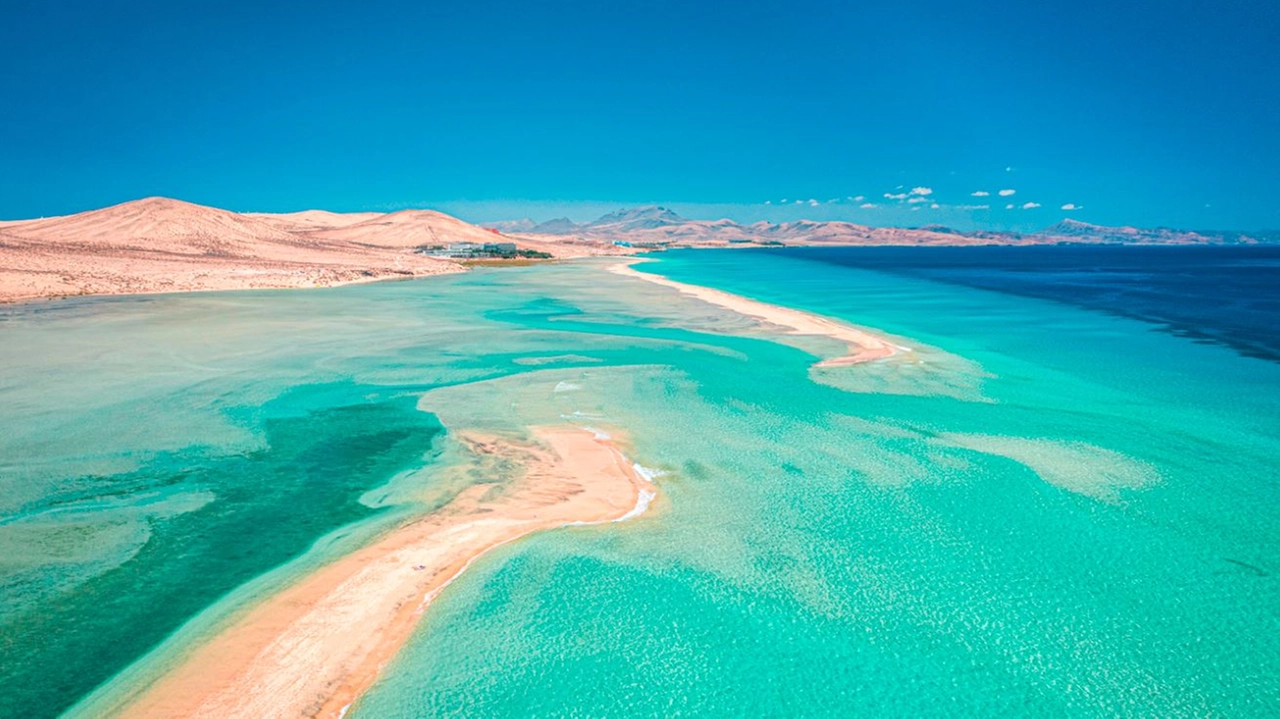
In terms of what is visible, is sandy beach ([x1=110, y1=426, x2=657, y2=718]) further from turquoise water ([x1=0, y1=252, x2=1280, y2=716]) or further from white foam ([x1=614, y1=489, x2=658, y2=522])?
turquoise water ([x1=0, y1=252, x2=1280, y2=716])

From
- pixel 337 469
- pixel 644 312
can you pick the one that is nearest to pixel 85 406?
pixel 337 469

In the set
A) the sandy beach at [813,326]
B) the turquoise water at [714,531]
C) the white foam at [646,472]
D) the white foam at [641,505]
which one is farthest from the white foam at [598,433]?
the sandy beach at [813,326]

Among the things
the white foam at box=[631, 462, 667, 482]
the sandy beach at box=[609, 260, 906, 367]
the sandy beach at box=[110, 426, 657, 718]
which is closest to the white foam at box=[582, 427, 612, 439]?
the sandy beach at box=[110, 426, 657, 718]

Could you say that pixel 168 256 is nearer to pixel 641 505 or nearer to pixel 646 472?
pixel 646 472

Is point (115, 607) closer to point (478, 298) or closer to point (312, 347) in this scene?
point (312, 347)

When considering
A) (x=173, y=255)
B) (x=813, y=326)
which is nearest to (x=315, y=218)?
(x=173, y=255)
